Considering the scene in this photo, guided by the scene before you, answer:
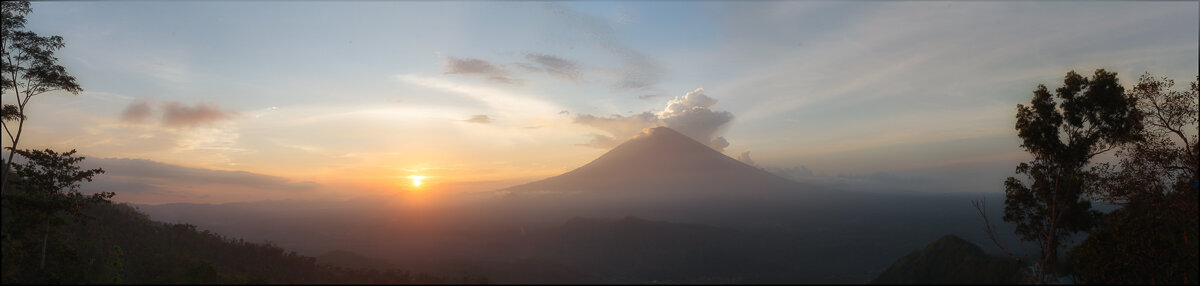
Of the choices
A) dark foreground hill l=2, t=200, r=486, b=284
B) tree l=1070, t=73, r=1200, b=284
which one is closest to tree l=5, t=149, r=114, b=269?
dark foreground hill l=2, t=200, r=486, b=284

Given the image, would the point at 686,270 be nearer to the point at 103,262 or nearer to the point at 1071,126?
the point at 1071,126

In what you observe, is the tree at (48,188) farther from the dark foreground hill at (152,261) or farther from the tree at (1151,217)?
the tree at (1151,217)

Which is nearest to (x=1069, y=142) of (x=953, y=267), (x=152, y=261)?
(x=953, y=267)

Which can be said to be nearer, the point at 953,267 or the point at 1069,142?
the point at 1069,142

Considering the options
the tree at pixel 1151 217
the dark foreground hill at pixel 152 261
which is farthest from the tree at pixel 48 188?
the tree at pixel 1151 217

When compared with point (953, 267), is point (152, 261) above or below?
above

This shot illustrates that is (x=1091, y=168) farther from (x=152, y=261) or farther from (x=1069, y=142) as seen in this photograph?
(x=152, y=261)

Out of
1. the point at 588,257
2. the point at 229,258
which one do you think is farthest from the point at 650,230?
the point at 229,258
